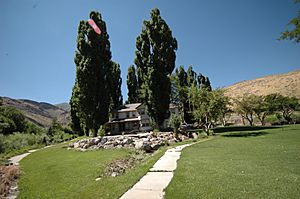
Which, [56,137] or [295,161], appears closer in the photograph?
[295,161]

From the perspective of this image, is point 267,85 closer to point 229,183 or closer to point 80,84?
point 80,84

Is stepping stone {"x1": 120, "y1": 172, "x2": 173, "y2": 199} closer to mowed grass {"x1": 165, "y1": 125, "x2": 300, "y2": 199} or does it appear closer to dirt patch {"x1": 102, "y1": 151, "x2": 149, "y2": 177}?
mowed grass {"x1": 165, "y1": 125, "x2": 300, "y2": 199}

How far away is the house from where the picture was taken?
40406 millimetres

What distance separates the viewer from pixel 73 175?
9.84 meters

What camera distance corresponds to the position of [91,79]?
96.2 ft

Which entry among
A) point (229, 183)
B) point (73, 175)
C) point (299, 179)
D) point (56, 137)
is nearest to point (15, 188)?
point (73, 175)

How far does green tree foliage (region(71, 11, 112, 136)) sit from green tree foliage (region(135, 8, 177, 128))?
6397 mm

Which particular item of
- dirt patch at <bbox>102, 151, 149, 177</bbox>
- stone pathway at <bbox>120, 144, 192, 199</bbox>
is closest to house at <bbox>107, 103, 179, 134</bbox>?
dirt patch at <bbox>102, 151, 149, 177</bbox>

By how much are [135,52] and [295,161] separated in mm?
27147

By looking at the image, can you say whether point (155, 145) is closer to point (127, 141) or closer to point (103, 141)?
point (127, 141)

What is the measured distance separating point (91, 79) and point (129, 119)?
14.2m

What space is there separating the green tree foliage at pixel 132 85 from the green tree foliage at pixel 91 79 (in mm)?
13814

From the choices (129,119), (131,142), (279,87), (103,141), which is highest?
(279,87)

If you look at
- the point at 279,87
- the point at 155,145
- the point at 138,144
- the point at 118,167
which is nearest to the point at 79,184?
the point at 118,167
